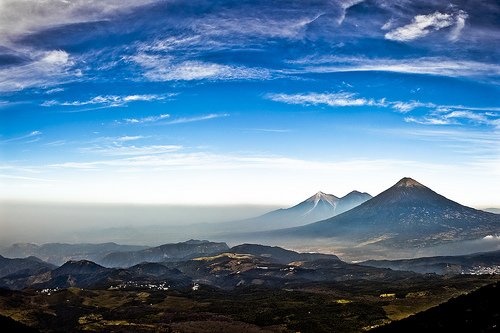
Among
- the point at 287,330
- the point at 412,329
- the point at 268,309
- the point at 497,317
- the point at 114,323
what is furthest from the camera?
the point at 268,309

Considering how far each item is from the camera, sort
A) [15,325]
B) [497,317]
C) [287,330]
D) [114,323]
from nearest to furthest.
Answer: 1. [497,317]
2. [15,325]
3. [287,330]
4. [114,323]

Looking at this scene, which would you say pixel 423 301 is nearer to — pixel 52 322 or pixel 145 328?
pixel 145 328

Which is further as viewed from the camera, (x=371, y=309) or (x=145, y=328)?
(x=371, y=309)

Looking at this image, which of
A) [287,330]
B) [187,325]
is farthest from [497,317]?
[187,325]

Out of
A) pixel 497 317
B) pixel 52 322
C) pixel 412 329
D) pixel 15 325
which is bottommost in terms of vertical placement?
pixel 52 322

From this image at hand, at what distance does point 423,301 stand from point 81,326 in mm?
149960

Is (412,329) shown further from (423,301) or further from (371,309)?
(423,301)

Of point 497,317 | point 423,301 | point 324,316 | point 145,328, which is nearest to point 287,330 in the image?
point 324,316

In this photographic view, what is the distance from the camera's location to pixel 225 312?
199875 millimetres

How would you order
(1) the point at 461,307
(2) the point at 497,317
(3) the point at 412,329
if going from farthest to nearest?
1. (1) the point at 461,307
2. (3) the point at 412,329
3. (2) the point at 497,317

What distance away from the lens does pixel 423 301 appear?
7293 inches

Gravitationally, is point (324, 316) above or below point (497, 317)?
below

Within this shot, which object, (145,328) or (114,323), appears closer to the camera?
(145,328)

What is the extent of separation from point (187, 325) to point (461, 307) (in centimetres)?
11868
